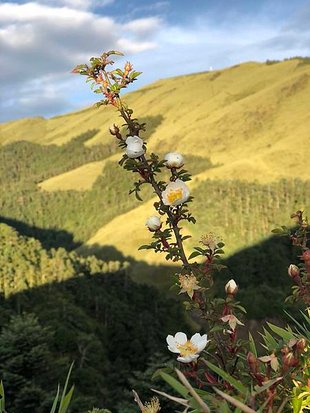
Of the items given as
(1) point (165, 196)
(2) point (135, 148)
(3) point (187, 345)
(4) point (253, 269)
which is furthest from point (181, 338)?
(4) point (253, 269)

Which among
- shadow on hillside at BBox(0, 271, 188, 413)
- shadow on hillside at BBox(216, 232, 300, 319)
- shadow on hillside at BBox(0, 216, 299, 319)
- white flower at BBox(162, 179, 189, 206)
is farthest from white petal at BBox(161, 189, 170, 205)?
shadow on hillside at BBox(0, 216, 299, 319)

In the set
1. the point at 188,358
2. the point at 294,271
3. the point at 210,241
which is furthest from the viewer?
the point at 294,271

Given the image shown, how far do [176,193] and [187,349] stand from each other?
1039mm

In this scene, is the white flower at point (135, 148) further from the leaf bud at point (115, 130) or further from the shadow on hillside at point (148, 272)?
the shadow on hillside at point (148, 272)

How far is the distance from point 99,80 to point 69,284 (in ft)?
329

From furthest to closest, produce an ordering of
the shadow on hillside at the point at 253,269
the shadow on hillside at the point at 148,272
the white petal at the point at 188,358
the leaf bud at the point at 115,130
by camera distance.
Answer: the shadow on hillside at the point at 148,272 < the shadow on hillside at the point at 253,269 < the leaf bud at the point at 115,130 < the white petal at the point at 188,358

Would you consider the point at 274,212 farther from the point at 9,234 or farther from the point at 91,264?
the point at 9,234

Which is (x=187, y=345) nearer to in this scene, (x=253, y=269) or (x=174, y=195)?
(x=174, y=195)

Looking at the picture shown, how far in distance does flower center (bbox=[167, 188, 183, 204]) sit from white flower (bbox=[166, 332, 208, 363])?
90 centimetres

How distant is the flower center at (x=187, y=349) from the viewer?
9.49 ft

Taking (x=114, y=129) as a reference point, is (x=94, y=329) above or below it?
below

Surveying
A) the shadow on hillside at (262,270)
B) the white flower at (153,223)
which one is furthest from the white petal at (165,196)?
the shadow on hillside at (262,270)

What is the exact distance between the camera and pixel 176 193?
334 cm

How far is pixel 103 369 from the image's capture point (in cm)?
7419
